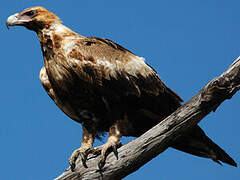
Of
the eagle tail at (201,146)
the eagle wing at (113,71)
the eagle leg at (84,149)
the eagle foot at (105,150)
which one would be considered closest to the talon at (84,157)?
the eagle leg at (84,149)

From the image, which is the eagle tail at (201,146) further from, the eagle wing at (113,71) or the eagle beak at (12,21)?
the eagle beak at (12,21)

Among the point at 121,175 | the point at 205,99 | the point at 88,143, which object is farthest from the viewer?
the point at 88,143

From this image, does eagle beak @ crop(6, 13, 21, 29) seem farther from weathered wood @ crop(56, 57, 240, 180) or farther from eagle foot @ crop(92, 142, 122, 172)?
weathered wood @ crop(56, 57, 240, 180)

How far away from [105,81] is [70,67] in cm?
56

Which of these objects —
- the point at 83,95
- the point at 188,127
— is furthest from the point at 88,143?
the point at 188,127

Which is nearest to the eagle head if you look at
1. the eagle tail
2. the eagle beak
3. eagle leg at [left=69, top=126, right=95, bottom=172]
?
the eagle beak

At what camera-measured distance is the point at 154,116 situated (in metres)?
8.01

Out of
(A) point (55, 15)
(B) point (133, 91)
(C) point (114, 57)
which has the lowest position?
(B) point (133, 91)

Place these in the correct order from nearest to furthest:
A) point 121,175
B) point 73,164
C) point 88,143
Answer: point 121,175
point 73,164
point 88,143

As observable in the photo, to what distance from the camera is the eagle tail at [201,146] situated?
785 centimetres

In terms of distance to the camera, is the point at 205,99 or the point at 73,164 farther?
the point at 73,164

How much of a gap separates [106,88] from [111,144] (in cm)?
82

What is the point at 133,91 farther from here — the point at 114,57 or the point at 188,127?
the point at 188,127

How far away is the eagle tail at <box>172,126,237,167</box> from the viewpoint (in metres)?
7.85
